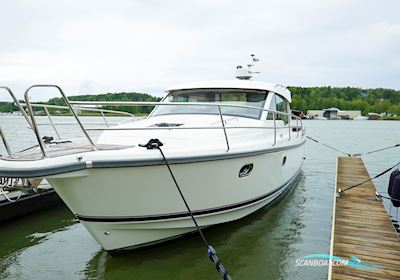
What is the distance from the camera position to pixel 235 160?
4.84 m

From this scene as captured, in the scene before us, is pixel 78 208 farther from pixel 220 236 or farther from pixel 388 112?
pixel 388 112

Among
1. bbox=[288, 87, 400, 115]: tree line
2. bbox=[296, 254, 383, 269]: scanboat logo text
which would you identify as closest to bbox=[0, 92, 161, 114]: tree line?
bbox=[296, 254, 383, 269]: scanboat logo text

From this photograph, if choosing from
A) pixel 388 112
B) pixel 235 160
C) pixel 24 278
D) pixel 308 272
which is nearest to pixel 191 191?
pixel 235 160

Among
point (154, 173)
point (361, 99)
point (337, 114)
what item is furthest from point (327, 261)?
point (361, 99)

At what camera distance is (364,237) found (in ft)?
15.9

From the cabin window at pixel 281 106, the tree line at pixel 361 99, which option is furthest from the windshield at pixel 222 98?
the tree line at pixel 361 99

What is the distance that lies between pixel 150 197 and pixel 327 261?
270 cm

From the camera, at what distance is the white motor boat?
3787 mm

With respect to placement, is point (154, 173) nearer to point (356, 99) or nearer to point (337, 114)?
point (337, 114)

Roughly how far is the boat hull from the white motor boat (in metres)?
0.01

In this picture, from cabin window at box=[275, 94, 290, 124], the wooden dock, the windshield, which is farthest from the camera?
cabin window at box=[275, 94, 290, 124]

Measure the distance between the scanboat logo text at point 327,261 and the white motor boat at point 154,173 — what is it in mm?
1181

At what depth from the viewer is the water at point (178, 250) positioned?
4.50m

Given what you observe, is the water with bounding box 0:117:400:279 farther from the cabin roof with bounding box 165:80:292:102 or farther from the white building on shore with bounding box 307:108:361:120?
the white building on shore with bounding box 307:108:361:120
